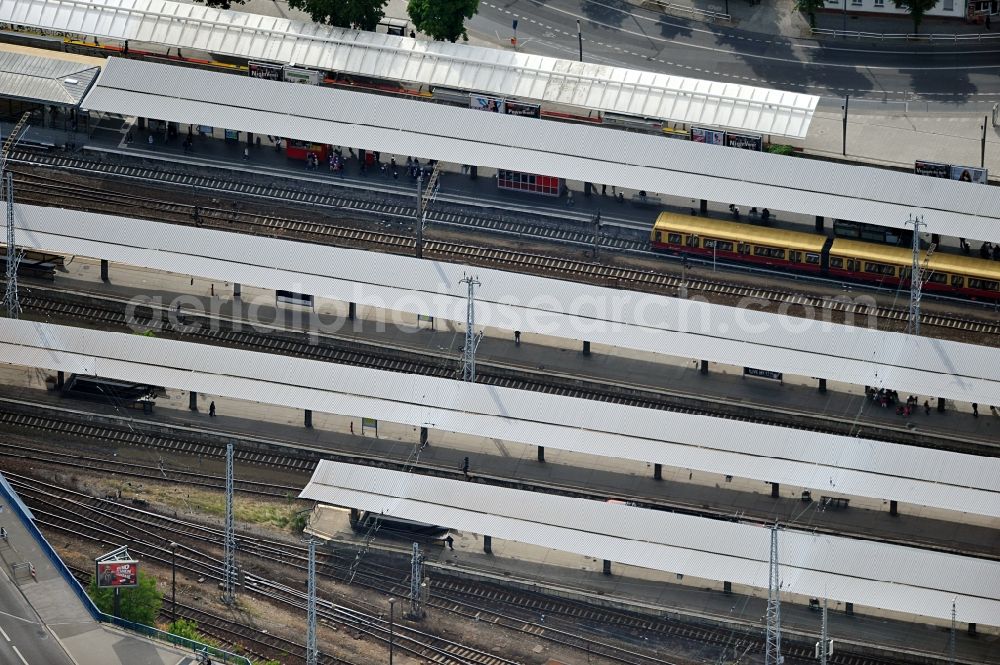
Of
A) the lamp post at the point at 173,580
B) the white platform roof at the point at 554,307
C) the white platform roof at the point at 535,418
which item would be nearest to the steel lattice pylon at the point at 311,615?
the lamp post at the point at 173,580

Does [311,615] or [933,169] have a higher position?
[933,169]

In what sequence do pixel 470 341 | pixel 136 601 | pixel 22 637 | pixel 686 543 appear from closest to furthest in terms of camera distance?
pixel 22 637 < pixel 136 601 < pixel 686 543 < pixel 470 341

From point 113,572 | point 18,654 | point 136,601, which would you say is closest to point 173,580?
point 136,601

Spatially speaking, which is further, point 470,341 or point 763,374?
point 763,374

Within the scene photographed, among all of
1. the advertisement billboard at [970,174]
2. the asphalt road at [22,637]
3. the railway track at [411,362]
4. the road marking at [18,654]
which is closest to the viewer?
the road marking at [18,654]

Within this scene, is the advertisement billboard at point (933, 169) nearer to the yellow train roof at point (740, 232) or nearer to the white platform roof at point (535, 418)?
the yellow train roof at point (740, 232)

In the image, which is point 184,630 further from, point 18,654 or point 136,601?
point 18,654
